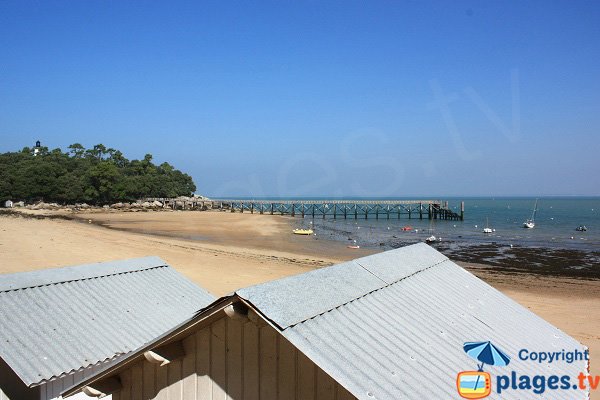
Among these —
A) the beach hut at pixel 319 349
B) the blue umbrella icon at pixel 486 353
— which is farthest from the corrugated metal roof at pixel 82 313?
the blue umbrella icon at pixel 486 353

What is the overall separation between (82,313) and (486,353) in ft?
16.2

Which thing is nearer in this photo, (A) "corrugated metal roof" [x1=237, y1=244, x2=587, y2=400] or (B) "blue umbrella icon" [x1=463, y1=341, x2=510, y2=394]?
(A) "corrugated metal roof" [x1=237, y1=244, x2=587, y2=400]

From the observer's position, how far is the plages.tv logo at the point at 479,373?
3129 mm

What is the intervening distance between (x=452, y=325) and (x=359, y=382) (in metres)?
1.79

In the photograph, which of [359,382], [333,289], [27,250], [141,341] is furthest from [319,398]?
[27,250]

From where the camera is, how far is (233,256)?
26500mm

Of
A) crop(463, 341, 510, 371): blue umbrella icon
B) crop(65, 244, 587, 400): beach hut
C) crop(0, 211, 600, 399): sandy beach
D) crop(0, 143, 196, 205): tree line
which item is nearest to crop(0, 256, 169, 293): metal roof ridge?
crop(65, 244, 587, 400): beach hut

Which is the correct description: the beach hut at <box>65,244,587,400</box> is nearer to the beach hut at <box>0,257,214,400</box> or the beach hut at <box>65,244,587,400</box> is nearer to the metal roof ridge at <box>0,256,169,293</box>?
the beach hut at <box>0,257,214,400</box>

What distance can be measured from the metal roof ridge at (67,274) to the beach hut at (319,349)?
3002 mm

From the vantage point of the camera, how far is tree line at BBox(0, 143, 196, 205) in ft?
244

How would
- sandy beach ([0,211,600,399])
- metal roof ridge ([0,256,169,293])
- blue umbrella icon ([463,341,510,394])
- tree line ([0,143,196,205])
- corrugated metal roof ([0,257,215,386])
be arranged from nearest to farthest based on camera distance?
blue umbrella icon ([463,341,510,394]) → corrugated metal roof ([0,257,215,386]) → metal roof ridge ([0,256,169,293]) → sandy beach ([0,211,600,399]) → tree line ([0,143,196,205])

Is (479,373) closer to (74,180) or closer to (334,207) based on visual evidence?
(334,207)

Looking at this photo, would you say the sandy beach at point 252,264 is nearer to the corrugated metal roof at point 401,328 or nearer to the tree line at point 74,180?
the corrugated metal roof at point 401,328

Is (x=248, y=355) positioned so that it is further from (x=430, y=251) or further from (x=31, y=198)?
(x=31, y=198)
